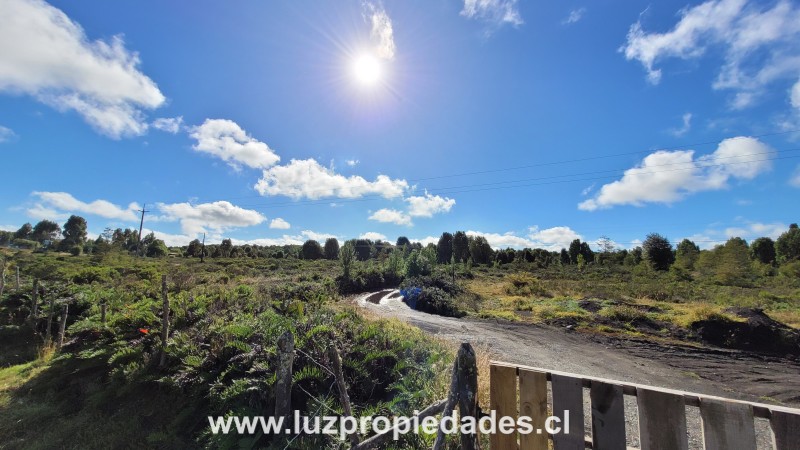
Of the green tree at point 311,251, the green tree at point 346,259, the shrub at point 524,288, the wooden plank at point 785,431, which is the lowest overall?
the shrub at point 524,288

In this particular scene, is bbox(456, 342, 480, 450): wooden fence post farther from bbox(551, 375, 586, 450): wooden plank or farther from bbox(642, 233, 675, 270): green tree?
bbox(642, 233, 675, 270): green tree

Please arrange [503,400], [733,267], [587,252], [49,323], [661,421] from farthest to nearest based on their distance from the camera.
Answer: [587,252]
[733,267]
[49,323]
[503,400]
[661,421]

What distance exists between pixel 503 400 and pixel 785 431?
1.45m

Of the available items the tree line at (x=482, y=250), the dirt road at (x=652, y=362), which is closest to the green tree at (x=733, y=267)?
the tree line at (x=482, y=250)

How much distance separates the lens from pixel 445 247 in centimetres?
6550

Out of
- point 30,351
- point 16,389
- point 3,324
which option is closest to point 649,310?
point 16,389

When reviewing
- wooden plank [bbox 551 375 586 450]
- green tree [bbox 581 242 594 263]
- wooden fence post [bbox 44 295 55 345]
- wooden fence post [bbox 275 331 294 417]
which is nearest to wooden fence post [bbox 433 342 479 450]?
wooden plank [bbox 551 375 586 450]

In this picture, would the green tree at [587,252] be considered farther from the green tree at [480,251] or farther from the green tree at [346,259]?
the green tree at [346,259]

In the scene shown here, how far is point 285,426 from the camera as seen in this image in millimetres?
3605

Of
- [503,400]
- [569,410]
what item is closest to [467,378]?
[503,400]

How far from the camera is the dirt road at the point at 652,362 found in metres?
7.53

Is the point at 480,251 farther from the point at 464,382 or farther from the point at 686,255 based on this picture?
the point at 464,382

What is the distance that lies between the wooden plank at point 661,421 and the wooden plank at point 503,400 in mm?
769

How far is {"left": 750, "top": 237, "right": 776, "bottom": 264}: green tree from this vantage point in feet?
146
